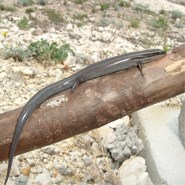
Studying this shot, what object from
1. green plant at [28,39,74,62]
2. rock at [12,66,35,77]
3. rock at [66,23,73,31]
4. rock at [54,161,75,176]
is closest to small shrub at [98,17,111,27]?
rock at [66,23,73,31]

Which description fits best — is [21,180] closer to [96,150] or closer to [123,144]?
[96,150]

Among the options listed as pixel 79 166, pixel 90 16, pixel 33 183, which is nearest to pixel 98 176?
pixel 79 166

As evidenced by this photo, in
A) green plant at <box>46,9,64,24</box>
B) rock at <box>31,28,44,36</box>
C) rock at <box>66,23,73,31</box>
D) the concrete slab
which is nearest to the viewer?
the concrete slab

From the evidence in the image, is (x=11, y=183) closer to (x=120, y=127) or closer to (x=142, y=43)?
(x=120, y=127)

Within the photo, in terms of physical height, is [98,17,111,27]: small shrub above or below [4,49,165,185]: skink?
below

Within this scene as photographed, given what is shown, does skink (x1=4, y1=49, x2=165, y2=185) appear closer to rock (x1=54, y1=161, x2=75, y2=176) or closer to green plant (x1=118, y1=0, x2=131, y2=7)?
rock (x1=54, y1=161, x2=75, y2=176)

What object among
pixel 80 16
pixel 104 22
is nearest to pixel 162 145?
pixel 104 22
